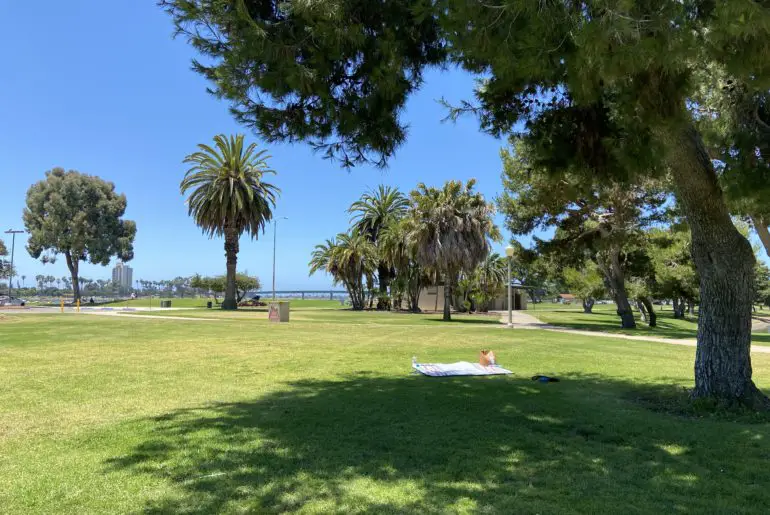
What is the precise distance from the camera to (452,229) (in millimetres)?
28047

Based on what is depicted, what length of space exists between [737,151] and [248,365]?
8861mm

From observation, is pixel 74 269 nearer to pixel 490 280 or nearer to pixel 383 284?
pixel 383 284

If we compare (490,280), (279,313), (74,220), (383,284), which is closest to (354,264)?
(383,284)

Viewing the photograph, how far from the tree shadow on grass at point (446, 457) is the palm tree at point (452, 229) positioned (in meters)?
21.0

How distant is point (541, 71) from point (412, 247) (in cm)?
2480

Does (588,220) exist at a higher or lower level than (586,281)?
higher

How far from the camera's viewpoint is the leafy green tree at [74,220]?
186ft

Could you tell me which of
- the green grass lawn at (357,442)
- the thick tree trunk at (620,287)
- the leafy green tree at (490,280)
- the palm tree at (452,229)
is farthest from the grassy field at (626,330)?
the green grass lawn at (357,442)

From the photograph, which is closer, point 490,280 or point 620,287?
point 620,287

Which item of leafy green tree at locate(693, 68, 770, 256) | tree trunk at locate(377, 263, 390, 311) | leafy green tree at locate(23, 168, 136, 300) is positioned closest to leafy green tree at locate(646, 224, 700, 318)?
leafy green tree at locate(693, 68, 770, 256)

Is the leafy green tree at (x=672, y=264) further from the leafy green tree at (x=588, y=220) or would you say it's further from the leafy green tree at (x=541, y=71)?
the leafy green tree at (x=541, y=71)

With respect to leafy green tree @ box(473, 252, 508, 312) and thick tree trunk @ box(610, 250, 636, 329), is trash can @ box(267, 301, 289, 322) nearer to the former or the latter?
thick tree trunk @ box(610, 250, 636, 329)

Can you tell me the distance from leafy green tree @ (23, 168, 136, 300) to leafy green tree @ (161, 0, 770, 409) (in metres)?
60.8

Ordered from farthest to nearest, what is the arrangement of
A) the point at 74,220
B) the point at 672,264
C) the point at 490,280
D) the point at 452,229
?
the point at 74,220
the point at 490,280
the point at 672,264
the point at 452,229
